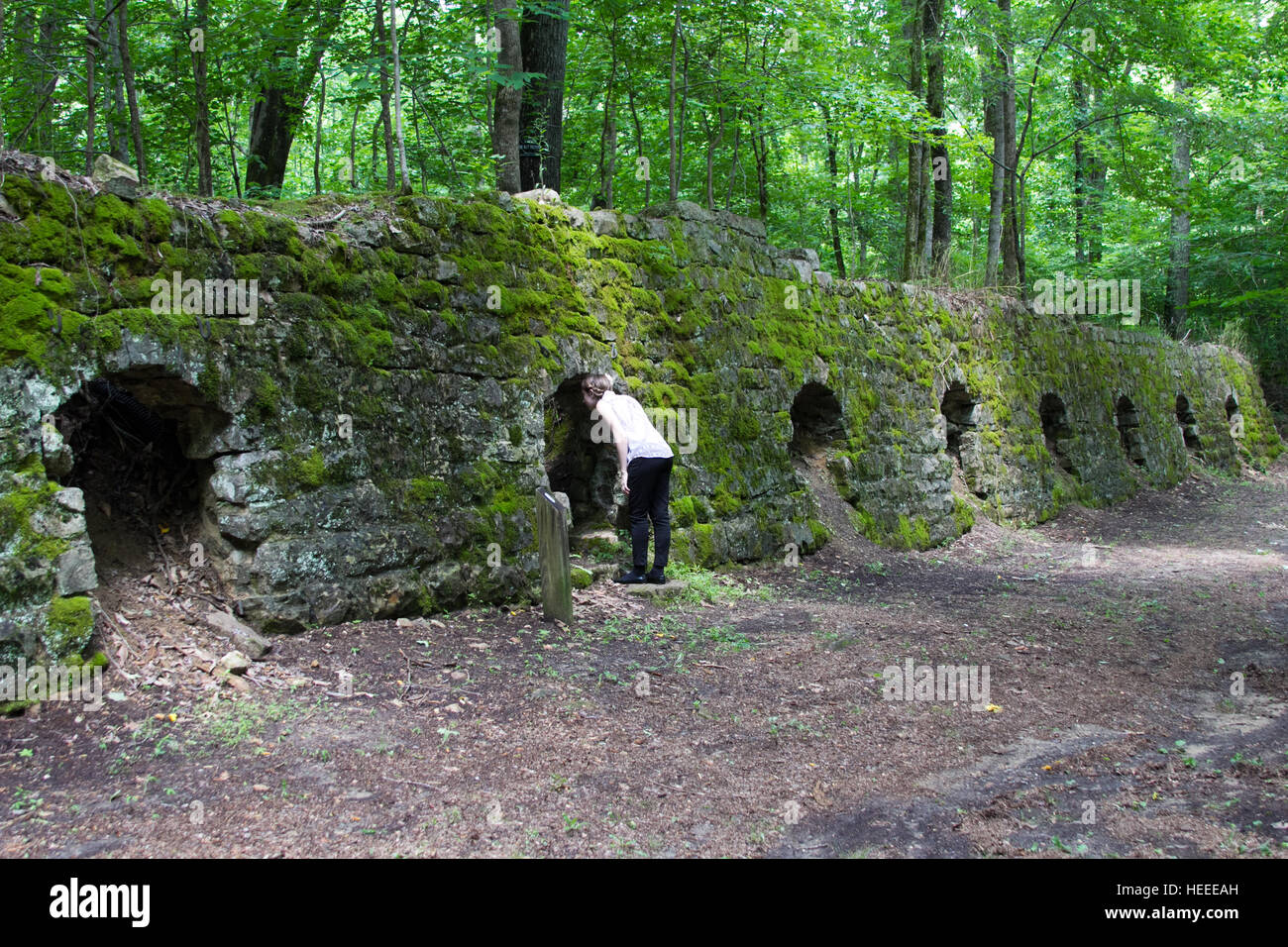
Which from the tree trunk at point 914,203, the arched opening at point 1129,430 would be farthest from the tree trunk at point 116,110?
the arched opening at point 1129,430

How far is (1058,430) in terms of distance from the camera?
A: 14453 mm

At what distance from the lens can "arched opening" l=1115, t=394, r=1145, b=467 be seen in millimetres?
16438

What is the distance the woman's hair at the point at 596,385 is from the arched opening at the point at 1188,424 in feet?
55.4

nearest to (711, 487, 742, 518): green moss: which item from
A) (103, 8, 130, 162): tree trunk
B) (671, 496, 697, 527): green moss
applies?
(671, 496, 697, 527): green moss

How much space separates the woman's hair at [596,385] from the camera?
6.56 m

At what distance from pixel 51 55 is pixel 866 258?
1371cm

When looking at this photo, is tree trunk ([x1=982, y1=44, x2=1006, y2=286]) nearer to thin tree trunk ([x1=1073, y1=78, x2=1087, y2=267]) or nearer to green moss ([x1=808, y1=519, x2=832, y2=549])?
thin tree trunk ([x1=1073, y1=78, x2=1087, y2=267])

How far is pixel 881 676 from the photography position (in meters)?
5.09

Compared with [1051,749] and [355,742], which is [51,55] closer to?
[355,742]

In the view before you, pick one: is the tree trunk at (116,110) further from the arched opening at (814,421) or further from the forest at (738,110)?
the arched opening at (814,421)

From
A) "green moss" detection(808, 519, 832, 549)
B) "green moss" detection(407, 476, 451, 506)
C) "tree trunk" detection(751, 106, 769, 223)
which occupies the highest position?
"tree trunk" detection(751, 106, 769, 223)

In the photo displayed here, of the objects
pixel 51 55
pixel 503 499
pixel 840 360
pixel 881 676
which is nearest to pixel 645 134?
pixel 840 360

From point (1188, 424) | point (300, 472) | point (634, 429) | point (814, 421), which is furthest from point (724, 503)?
point (1188, 424)

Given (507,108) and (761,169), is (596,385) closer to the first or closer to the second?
(507,108)
